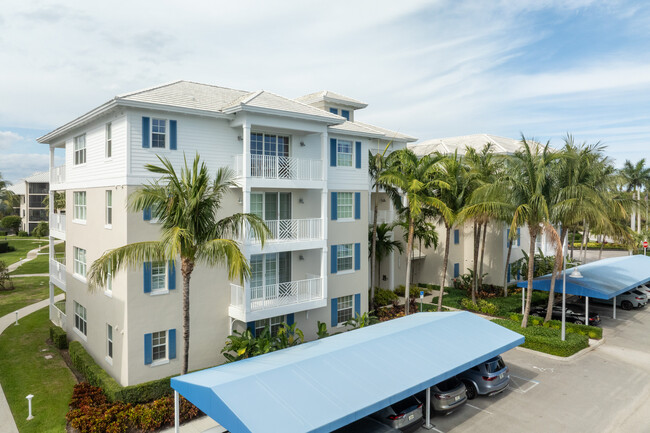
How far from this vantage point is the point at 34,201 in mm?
83250

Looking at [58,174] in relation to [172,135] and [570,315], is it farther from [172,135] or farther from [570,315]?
[570,315]

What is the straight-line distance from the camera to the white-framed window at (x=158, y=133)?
1706 cm

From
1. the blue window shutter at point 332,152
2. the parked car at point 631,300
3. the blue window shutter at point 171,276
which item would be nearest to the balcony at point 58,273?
the blue window shutter at point 171,276

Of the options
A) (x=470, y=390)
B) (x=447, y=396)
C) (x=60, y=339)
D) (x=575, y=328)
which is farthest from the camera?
(x=575, y=328)

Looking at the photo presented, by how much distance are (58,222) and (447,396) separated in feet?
74.5

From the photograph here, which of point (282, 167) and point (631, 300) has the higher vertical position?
point (282, 167)

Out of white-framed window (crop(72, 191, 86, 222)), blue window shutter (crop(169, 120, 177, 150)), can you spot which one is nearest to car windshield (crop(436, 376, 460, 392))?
blue window shutter (crop(169, 120, 177, 150))

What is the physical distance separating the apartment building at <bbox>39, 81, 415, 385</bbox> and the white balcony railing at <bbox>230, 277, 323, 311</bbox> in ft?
0.20

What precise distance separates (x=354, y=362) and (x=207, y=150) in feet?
35.3

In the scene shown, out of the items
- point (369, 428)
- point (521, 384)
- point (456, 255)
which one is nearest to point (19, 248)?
point (456, 255)

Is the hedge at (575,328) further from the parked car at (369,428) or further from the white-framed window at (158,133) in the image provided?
the white-framed window at (158,133)

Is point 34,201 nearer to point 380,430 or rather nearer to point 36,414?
point 36,414

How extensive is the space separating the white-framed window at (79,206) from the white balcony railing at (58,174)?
7.16 feet

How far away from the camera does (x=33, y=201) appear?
273 feet
